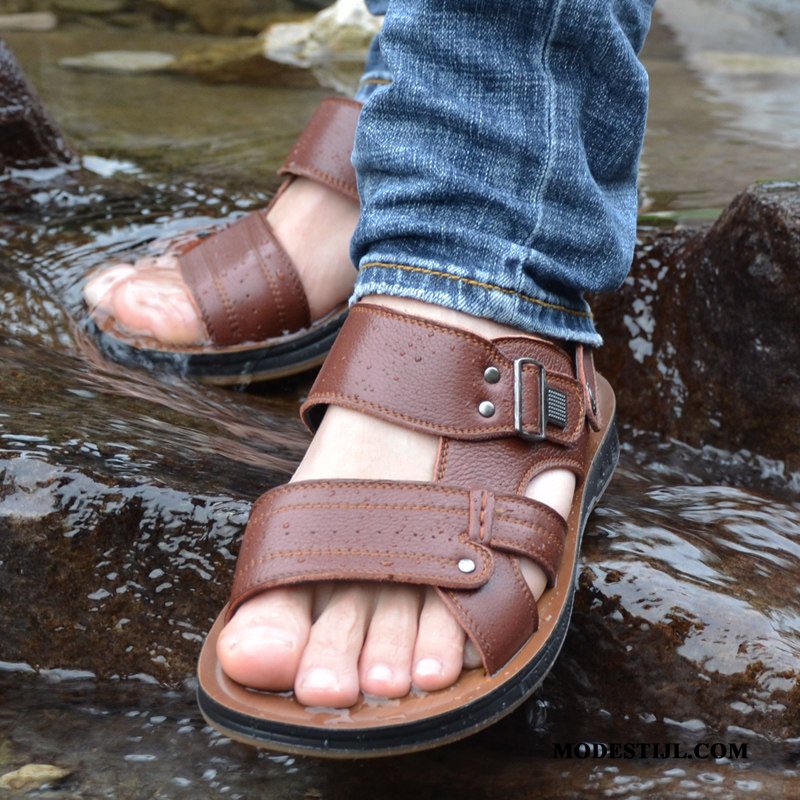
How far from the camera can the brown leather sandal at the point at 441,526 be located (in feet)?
3.23

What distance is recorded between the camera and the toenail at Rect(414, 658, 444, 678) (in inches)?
40.0

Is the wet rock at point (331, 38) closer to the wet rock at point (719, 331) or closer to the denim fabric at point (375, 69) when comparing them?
the denim fabric at point (375, 69)

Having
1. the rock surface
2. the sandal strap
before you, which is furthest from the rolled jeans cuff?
the rock surface

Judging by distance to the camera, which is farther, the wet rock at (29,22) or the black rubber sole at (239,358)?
the wet rock at (29,22)

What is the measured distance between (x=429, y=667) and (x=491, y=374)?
349 millimetres

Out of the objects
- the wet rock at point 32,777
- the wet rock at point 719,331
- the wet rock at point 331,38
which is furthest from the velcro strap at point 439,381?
the wet rock at point 331,38

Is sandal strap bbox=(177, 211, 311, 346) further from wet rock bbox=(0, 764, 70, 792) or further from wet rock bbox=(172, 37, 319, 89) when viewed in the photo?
wet rock bbox=(172, 37, 319, 89)

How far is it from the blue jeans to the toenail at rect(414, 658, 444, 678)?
Result: 419 mm

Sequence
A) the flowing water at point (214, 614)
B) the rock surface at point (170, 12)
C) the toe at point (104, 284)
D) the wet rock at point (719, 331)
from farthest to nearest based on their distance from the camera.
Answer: the rock surface at point (170, 12)
the toe at point (104, 284)
the wet rock at point (719, 331)
the flowing water at point (214, 614)

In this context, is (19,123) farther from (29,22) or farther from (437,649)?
(29,22)

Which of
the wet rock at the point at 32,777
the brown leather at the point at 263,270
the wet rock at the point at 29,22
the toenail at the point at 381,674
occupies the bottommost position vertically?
the wet rock at the point at 29,22

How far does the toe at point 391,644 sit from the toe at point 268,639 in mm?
72

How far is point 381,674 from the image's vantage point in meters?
1.02

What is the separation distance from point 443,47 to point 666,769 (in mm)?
876
